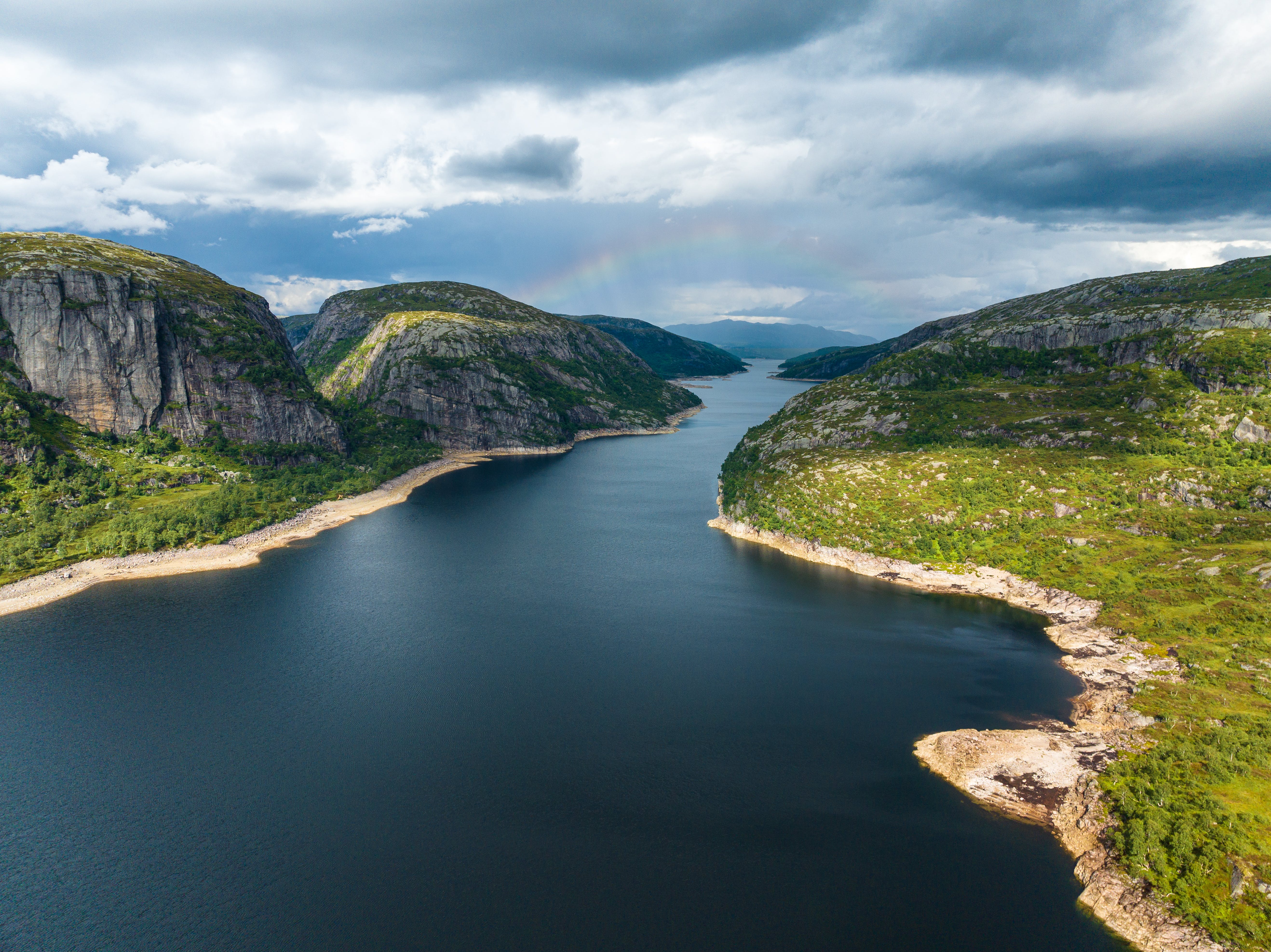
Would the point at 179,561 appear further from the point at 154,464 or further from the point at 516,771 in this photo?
the point at 516,771

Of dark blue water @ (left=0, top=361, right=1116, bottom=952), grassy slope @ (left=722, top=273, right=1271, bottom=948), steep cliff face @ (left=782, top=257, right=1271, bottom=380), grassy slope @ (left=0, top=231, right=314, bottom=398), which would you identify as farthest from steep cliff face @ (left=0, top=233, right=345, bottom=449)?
steep cliff face @ (left=782, top=257, right=1271, bottom=380)

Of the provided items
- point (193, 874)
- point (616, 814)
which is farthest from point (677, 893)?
point (193, 874)

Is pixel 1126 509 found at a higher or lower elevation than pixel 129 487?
lower

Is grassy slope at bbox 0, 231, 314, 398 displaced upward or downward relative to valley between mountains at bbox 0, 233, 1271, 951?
upward

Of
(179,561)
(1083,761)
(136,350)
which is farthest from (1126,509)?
(136,350)

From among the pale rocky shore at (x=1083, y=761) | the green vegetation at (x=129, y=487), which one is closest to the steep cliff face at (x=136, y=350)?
the green vegetation at (x=129, y=487)

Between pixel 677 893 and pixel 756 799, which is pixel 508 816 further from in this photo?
pixel 756 799

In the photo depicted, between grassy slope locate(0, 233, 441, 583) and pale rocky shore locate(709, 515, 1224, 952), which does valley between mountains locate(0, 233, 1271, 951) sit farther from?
grassy slope locate(0, 233, 441, 583)
